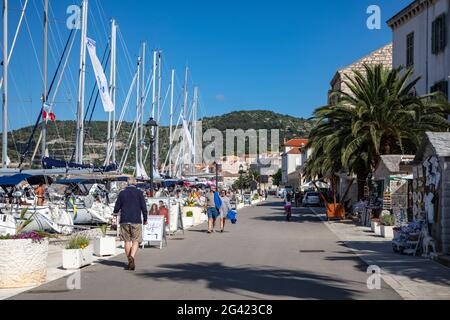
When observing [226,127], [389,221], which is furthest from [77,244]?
[226,127]

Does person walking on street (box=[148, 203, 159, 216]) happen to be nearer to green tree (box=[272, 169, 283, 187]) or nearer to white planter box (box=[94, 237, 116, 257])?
white planter box (box=[94, 237, 116, 257])

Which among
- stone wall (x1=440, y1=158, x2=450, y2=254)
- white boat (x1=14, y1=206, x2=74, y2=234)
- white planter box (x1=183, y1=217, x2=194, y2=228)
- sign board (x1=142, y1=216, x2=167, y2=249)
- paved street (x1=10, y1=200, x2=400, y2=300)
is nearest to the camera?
paved street (x1=10, y1=200, x2=400, y2=300)

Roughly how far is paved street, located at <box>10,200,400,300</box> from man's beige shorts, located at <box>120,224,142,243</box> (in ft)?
2.14

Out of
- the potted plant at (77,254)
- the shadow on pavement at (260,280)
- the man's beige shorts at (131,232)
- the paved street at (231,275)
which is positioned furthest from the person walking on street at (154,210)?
the man's beige shorts at (131,232)

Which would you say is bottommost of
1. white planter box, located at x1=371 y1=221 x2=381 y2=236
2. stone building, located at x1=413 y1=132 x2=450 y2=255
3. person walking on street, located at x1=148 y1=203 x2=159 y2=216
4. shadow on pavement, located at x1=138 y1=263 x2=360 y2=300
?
white planter box, located at x1=371 y1=221 x2=381 y2=236

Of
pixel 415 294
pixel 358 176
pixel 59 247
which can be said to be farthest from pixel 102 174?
pixel 415 294

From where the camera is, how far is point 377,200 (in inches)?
1141

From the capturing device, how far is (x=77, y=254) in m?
13.2

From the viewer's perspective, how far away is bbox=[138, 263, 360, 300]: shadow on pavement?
33.2 ft

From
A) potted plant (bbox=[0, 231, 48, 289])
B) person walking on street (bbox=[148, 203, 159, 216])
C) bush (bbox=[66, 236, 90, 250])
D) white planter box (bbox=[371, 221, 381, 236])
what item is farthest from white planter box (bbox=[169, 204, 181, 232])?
potted plant (bbox=[0, 231, 48, 289])

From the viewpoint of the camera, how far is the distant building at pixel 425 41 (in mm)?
37156

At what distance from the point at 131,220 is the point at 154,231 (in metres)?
4.88

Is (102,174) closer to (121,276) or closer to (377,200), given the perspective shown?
(377,200)
